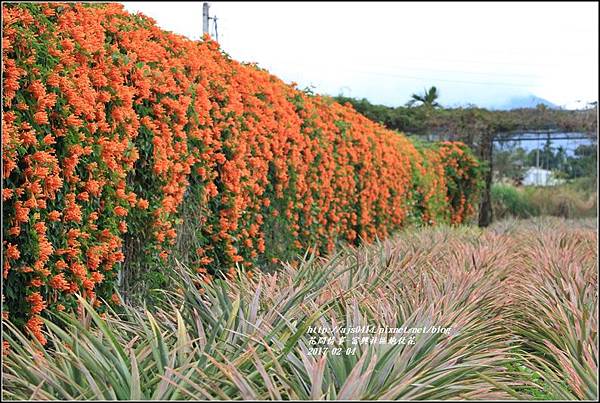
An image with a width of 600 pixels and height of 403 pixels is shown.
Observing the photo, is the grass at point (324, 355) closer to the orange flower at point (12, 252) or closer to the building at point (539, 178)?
the orange flower at point (12, 252)

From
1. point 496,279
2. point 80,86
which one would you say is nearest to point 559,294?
point 496,279

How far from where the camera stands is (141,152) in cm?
443

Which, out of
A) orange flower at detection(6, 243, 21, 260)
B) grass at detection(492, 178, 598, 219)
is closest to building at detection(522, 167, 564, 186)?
grass at detection(492, 178, 598, 219)

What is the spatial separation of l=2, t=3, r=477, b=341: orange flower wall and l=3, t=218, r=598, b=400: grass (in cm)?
37

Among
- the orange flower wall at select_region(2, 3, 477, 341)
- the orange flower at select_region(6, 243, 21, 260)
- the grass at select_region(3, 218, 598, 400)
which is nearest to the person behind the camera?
the grass at select_region(3, 218, 598, 400)

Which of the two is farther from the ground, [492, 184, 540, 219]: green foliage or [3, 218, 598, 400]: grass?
[3, 218, 598, 400]: grass

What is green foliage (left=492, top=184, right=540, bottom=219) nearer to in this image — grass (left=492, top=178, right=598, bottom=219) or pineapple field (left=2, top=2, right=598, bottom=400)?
grass (left=492, top=178, right=598, bottom=219)

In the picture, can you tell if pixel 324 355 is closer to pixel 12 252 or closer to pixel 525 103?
pixel 12 252

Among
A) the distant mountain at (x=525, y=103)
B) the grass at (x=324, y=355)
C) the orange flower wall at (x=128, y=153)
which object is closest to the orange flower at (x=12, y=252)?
the orange flower wall at (x=128, y=153)

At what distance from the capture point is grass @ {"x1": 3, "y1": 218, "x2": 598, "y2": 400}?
2512 millimetres

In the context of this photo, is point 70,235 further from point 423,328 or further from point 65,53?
point 423,328

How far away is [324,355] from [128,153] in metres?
2.08

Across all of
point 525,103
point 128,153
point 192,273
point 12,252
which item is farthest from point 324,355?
point 525,103

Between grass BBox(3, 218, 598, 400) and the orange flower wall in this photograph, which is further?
the orange flower wall
